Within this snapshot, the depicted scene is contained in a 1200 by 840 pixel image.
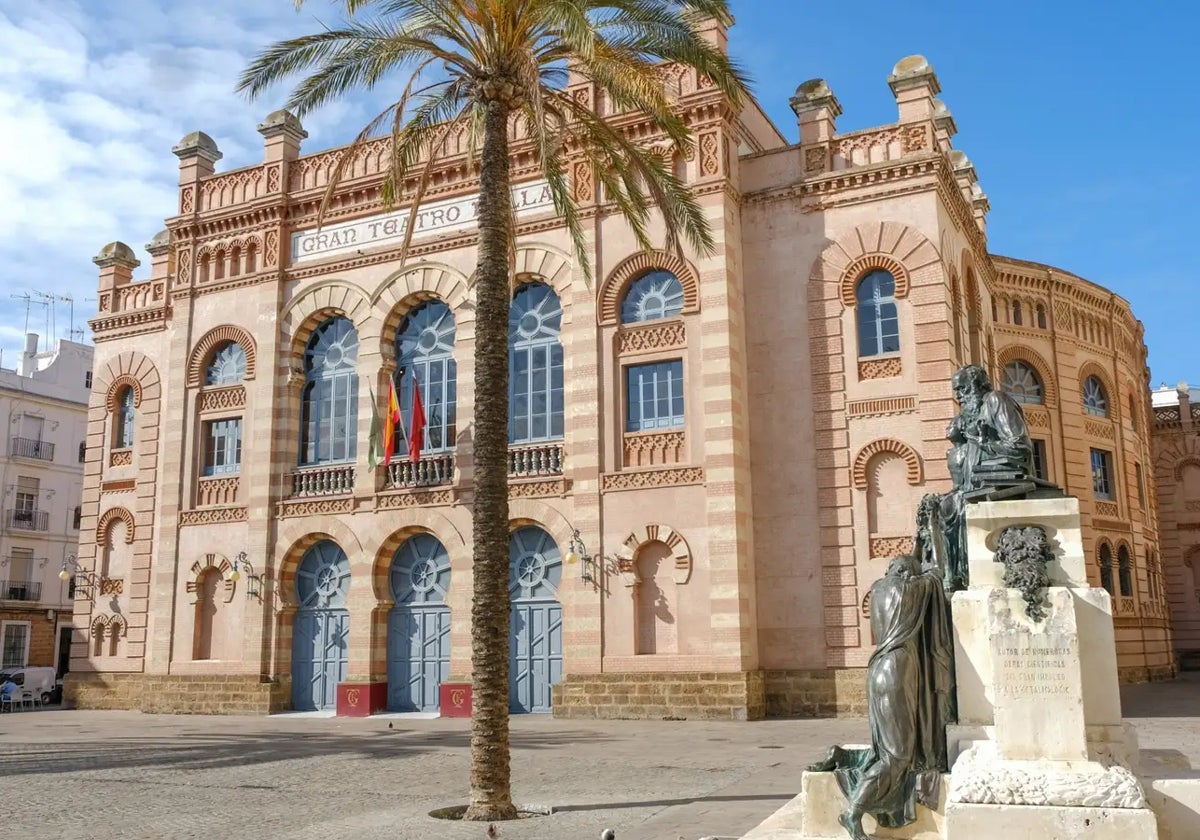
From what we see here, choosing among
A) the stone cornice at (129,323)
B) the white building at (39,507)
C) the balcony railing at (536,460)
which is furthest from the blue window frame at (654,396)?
the white building at (39,507)

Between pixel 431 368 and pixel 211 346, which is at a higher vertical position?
→ pixel 211 346

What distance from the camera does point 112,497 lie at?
95.6 ft

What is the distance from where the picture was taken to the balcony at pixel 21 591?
1622 inches

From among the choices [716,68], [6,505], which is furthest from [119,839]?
[6,505]

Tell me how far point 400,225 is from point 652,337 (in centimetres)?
709

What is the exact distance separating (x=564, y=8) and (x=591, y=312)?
10.6 m

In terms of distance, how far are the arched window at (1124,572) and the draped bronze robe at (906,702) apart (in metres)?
27.4

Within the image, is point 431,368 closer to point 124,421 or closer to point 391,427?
point 391,427

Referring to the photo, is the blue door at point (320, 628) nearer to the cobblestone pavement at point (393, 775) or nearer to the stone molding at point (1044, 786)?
the cobblestone pavement at point (393, 775)

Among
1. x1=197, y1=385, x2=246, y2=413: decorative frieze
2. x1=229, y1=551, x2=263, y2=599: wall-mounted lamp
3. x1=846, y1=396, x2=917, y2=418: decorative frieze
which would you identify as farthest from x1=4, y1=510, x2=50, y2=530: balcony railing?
x1=846, y1=396, x2=917, y2=418: decorative frieze

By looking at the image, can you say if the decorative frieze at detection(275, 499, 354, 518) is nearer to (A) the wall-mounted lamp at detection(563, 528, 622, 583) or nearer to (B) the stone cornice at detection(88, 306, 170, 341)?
(A) the wall-mounted lamp at detection(563, 528, 622, 583)

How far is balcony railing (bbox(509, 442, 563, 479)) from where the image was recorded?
22.7m

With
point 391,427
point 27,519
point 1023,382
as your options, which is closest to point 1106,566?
point 1023,382

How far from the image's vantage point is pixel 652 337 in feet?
72.6
